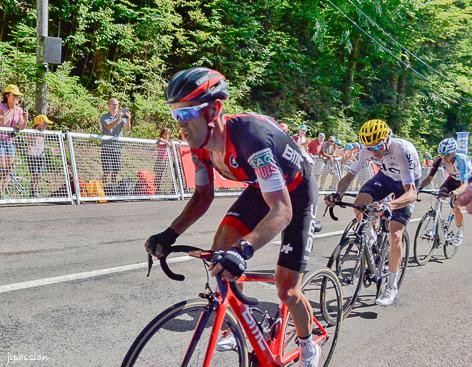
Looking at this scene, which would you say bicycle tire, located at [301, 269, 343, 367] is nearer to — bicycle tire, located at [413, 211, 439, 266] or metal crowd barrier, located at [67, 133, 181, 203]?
bicycle tire, located at [413, 211, 439, 266]

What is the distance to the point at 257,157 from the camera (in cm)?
262

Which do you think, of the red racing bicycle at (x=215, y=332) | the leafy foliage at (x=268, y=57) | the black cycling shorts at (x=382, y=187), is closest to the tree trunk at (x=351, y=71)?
the leafy foliage at (x=268, y=57)

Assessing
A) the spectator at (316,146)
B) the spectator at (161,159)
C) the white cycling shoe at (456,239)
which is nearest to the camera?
the white cycling shoe at (456,239)

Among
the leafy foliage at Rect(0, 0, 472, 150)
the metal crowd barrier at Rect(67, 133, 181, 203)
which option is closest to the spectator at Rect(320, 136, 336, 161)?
the leafy foliage at Rect(0, 0, 472, 150)

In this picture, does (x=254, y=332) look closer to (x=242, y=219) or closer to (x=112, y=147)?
(x=242, y=219)

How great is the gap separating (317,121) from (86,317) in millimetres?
20438

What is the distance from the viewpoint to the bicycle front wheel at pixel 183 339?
2.26 m

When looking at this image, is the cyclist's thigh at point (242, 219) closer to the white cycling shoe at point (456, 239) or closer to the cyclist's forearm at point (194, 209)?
the cyclist's forearm at point (194, 209)

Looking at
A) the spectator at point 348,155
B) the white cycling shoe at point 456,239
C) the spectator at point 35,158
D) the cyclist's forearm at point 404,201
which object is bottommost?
the spectator at point 348,155

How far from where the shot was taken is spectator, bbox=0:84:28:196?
28.1ft

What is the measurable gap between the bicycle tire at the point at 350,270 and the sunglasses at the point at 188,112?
2.66 meters

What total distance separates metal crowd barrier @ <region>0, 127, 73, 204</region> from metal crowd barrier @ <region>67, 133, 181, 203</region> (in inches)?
10.6

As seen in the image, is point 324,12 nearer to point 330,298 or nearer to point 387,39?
point 387,39

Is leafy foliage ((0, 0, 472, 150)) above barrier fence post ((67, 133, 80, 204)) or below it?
above
